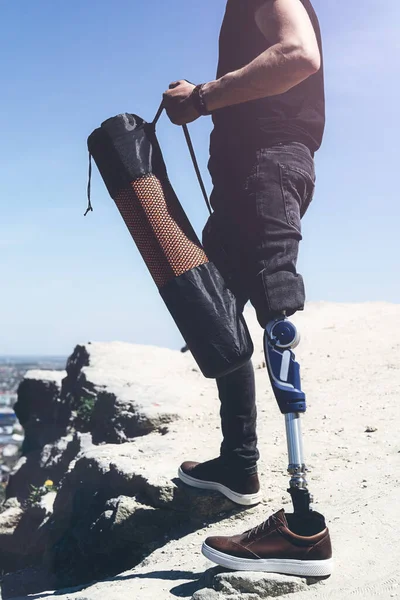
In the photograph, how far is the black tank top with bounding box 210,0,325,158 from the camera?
8.18 feet

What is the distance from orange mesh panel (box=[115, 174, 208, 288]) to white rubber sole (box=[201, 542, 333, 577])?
1.16 meters

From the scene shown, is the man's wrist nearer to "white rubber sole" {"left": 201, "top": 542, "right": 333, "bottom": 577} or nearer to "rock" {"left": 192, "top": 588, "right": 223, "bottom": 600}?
"white rubber sole" {"left": 201, "top": 542, "right": 333, "bottom": 577}

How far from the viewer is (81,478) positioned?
4.37m

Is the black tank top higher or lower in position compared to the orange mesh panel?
higher

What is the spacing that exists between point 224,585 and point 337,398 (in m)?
2.98

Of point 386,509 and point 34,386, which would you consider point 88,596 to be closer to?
point 386,509

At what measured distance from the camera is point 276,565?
2176 millimetres

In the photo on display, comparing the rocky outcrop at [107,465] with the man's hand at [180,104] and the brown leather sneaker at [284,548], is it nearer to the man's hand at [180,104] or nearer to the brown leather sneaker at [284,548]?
the brown leather sneaker at [284,548]

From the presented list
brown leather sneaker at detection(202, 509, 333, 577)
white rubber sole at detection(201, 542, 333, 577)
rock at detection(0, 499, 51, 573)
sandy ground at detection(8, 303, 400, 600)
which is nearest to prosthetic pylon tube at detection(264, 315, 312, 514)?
brown leather sneaker at detection(202, 509, 333, 577)

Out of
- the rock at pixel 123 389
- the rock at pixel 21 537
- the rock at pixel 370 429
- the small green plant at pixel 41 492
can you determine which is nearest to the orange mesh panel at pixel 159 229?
the rock at pixel 370 429

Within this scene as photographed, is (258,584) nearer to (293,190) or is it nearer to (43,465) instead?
(293,190)

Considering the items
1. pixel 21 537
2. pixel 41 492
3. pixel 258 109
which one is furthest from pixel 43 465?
pixel 258 109

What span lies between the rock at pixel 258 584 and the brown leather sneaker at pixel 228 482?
79 cm

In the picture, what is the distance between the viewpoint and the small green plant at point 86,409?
612cm
